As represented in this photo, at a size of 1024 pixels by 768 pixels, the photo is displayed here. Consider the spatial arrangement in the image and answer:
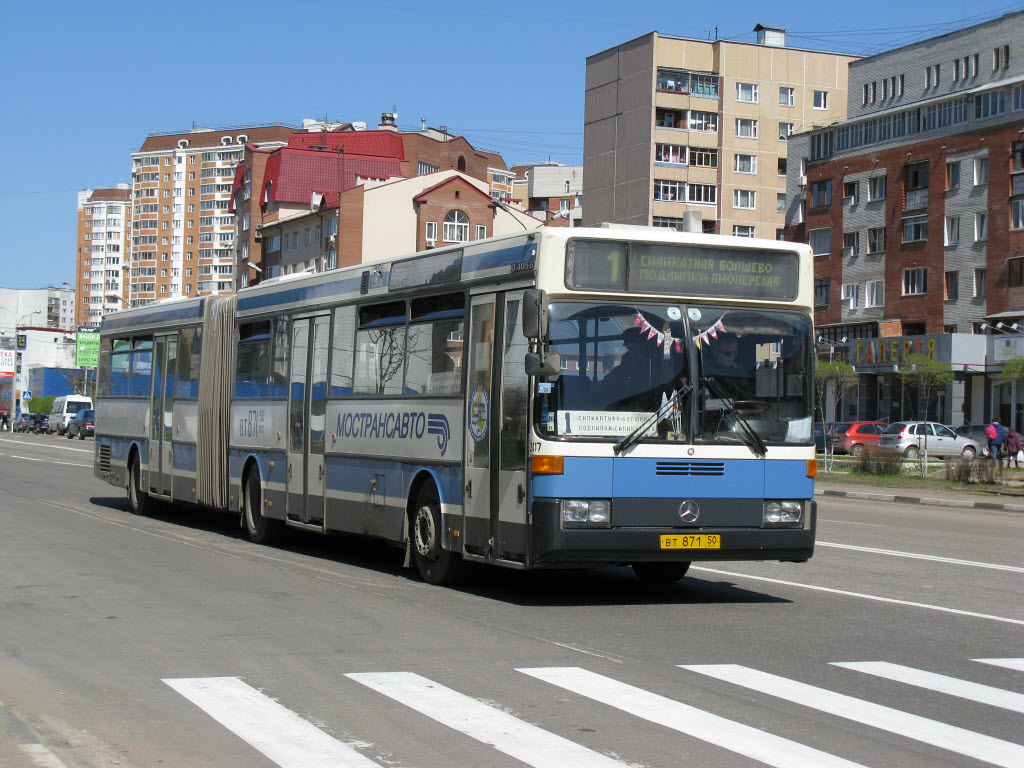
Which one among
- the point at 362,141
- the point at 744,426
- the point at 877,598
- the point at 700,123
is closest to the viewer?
the point at 744,426

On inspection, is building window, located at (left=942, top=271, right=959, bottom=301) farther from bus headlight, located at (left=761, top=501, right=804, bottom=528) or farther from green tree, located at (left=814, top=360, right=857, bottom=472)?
bus headlight, located at (left=761, top=501, right=804, bottom=528)

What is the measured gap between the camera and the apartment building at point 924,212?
193 ft

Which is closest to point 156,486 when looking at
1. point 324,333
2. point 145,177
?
point 324,333

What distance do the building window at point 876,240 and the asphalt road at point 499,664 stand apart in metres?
53.9

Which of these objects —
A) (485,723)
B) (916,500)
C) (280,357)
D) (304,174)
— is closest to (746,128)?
(304,174)

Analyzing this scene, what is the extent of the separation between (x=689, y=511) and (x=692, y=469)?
0.34 meters

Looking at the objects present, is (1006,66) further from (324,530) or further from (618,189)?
(324,530)

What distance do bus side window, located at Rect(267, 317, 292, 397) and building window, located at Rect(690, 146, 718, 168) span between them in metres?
72.6

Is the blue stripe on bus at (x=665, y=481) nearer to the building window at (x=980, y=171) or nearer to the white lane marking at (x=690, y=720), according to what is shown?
the white lane marking at (x=690, y=720)

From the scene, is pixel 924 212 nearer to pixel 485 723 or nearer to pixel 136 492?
pixel 136 492

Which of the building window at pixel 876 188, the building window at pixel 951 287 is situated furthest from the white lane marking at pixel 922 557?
the building window at pixel 876 188

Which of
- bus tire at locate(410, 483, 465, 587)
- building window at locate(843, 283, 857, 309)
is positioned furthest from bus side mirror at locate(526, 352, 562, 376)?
building window at locate(843, 283, 857, 309)

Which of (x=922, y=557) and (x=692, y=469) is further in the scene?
(x=922, y=557)

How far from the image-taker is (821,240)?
70812 mm
